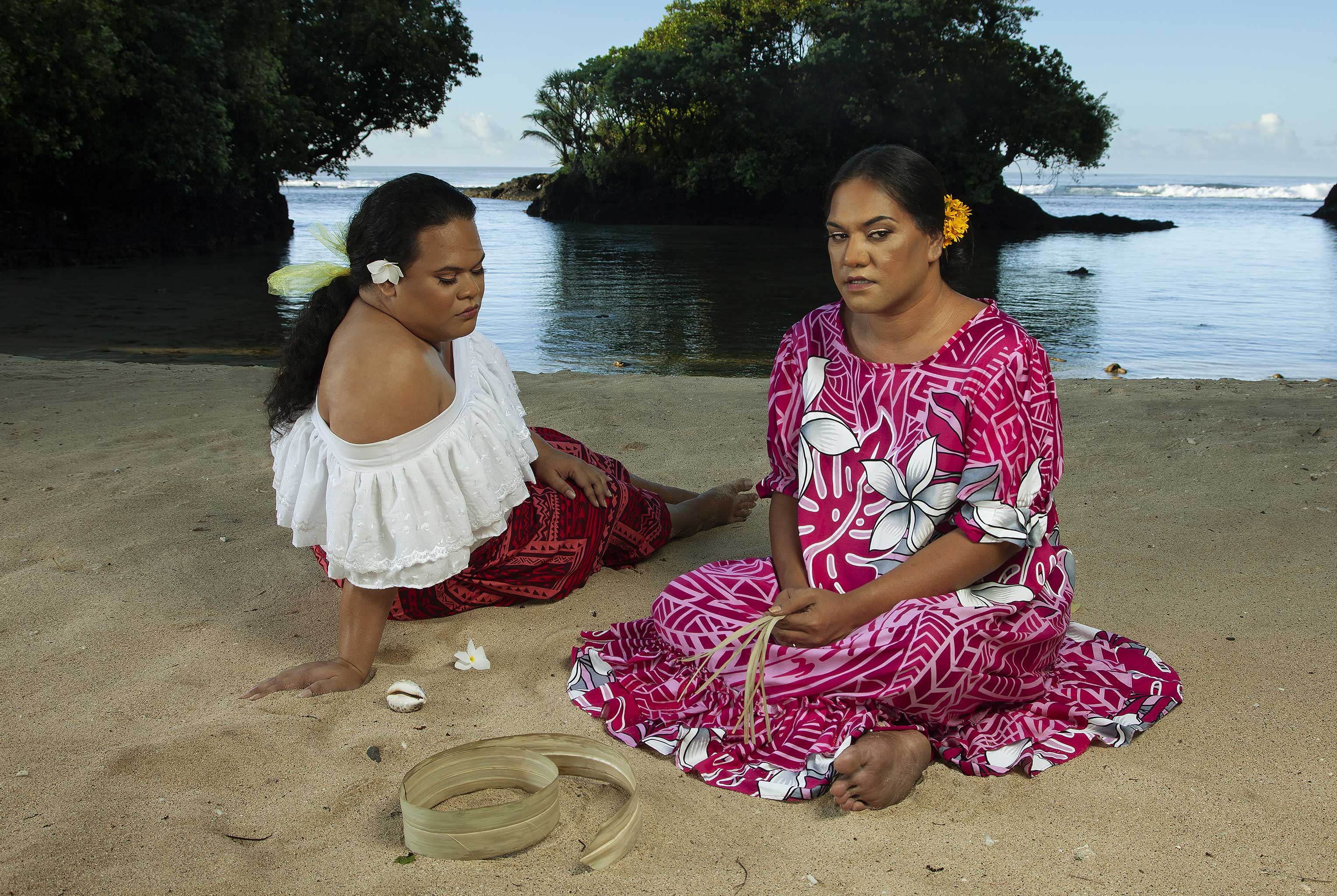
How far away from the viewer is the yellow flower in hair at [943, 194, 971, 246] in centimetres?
247

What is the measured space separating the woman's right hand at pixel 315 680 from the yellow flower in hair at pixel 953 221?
6.23 feet

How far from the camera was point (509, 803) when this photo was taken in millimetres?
2047

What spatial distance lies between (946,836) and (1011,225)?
36.8 metres

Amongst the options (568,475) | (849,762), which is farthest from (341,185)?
(849,762)

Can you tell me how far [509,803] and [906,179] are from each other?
1636 millimetres

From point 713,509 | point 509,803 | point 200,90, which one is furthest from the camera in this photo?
point 200,90

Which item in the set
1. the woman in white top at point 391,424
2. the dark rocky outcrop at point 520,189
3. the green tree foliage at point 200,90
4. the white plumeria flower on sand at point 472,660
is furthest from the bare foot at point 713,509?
the dark rocky outcrop at point 520,189

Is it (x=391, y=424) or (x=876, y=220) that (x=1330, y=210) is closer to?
(x=876, y=220)

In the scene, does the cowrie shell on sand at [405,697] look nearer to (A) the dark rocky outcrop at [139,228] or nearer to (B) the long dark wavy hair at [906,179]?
(B) the long dark wavy hair at [906,179]

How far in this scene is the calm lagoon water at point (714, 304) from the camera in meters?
9.55

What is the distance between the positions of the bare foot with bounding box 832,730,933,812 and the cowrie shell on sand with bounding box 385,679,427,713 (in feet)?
3.61

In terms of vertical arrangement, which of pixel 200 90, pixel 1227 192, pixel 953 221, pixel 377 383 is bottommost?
pixel 377 383

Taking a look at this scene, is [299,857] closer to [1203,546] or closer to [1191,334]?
[1203,546]

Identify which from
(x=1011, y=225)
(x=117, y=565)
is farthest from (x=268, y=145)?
(x=1011, y=225)
